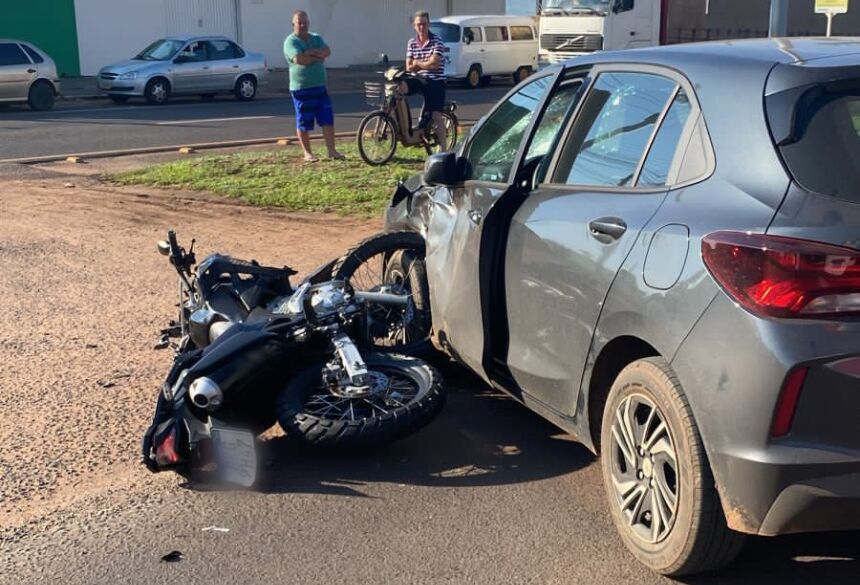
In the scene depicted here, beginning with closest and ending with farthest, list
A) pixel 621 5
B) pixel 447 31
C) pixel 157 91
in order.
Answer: pixel 621 5 < pixel 157 91 < pixel 447 31

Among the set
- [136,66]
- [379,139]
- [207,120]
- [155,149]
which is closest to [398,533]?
[379,139]

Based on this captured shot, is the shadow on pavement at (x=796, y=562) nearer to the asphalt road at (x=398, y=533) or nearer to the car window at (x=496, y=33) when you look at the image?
the asphalt road at (x=398, y=533)

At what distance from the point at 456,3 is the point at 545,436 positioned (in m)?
40.3

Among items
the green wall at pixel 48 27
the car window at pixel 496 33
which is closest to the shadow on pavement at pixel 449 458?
the car window at pixel 496 33

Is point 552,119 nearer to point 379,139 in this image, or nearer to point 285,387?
point 285,387

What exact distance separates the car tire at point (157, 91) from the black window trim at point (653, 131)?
2269 cm

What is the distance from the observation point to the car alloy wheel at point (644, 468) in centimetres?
379

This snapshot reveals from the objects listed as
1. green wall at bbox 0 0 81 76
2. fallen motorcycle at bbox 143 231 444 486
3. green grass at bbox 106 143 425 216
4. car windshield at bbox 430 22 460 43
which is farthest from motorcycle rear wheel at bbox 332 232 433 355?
green wall at bbox 0 0 81 76

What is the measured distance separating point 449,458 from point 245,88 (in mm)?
23974

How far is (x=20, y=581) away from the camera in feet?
13.0

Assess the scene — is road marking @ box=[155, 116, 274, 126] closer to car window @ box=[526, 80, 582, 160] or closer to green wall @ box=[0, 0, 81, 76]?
green wall @ box=[0, 0, 81, 76]

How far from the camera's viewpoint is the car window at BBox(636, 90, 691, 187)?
398 cm

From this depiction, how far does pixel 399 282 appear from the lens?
641 cm

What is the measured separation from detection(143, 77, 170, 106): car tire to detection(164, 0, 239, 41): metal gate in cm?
980
